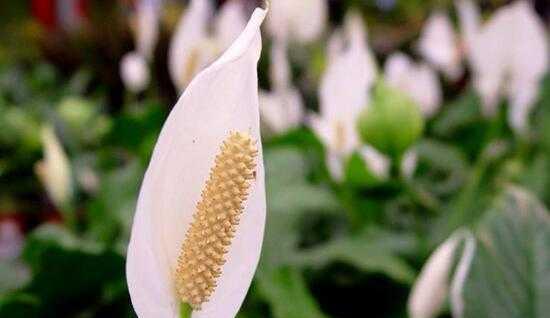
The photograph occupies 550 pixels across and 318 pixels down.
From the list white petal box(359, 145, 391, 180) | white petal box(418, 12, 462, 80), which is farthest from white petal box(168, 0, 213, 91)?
white petal box(418, 12, 462, 80)

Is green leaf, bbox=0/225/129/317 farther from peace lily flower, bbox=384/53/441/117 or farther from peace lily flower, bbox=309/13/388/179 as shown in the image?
peace lily flower, bbox=384/53/441/117

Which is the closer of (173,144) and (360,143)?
(173,144)

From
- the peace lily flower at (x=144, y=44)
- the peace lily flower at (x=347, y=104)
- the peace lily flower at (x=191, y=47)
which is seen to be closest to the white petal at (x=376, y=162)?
the peace lily flower at (x=347, y=104)

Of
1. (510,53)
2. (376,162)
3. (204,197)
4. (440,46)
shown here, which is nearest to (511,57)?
(510,53)

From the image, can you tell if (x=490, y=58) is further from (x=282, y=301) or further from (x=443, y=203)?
(x=282, y=301)

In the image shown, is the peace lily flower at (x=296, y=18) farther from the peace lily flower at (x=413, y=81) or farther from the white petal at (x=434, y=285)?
the white petal at (x=434, y=285)

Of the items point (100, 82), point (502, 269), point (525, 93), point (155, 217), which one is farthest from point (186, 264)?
point (100, 82)
